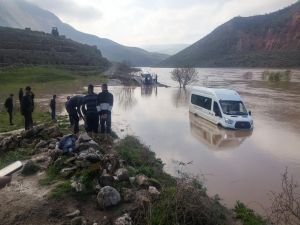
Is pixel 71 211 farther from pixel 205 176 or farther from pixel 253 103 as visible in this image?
pixel 253 103

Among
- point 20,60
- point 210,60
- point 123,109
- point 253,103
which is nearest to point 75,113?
point 123,109

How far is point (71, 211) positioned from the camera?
6.66 m

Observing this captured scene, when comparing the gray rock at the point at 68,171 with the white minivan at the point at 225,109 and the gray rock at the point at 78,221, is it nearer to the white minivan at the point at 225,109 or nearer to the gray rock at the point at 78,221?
the gray rock at the point at 78,221

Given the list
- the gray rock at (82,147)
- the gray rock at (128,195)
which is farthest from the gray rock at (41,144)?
the gray rock at (128,195)

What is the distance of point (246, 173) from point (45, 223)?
25.1 ft

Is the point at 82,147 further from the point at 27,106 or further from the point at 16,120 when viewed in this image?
the point at 16,120

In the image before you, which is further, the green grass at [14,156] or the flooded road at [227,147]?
the flooded road at [227,147]

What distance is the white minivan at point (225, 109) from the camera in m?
19.4

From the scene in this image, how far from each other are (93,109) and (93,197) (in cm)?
536

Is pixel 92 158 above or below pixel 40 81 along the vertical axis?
above

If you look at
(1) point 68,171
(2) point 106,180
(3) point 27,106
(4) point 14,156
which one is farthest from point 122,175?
(3) point 27,106

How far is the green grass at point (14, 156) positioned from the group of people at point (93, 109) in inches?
99.4

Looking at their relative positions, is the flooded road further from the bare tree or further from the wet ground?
the bare tree

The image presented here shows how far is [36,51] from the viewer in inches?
2758
